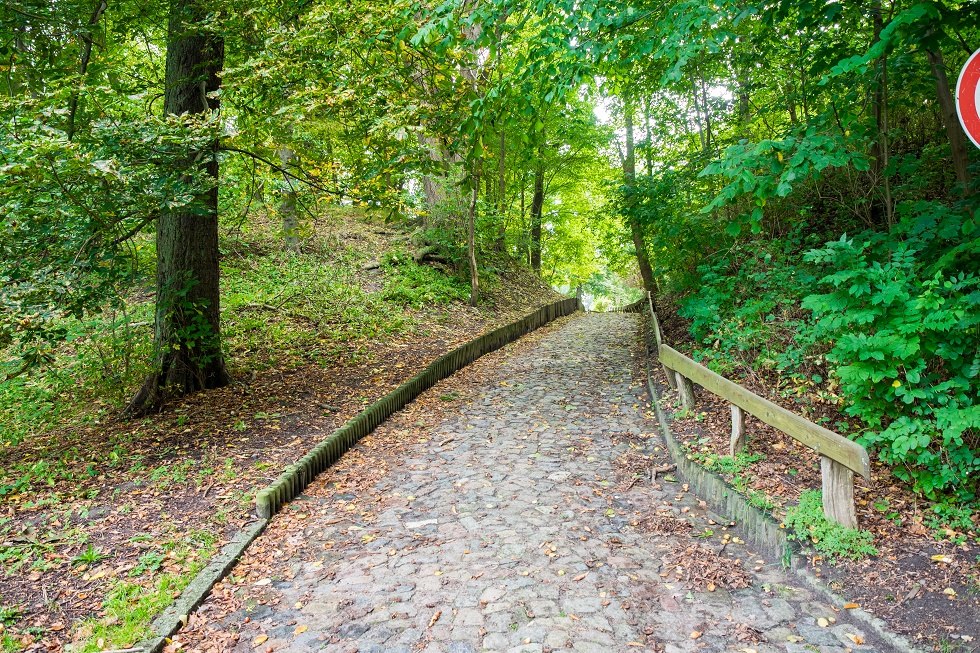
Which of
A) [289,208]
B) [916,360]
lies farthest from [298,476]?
[289,208]

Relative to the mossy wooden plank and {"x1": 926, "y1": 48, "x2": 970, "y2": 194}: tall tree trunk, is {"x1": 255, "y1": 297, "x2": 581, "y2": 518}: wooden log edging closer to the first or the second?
the mossy wooden plank

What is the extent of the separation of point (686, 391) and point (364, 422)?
4101 millimetres

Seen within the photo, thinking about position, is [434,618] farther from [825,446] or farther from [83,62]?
[83,62]

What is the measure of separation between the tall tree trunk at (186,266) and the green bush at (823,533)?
7.05 m

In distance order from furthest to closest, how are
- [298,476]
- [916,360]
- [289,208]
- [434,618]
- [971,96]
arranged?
1. [289,208]
2. [298,476]
3. [916,360]
4. [434,618]
5. [971,96]

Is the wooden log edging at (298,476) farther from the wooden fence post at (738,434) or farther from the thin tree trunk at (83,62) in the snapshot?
the wooden fence post at (738,434)

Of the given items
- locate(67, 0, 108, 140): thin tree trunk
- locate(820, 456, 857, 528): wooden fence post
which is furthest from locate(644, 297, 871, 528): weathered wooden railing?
locate(67, 0, 108, 140): thin tree trunk

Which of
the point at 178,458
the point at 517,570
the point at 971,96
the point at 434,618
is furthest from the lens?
the point at 178,458

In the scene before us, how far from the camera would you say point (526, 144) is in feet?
26.3

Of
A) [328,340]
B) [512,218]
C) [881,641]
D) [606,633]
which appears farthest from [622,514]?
[512,218]

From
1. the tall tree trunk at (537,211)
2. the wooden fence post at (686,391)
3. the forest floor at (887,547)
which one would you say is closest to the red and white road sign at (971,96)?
the forest floor at (887,547)

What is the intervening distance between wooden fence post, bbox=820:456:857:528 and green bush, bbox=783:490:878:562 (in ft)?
0.18

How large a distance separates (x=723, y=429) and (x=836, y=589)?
8.90 feet

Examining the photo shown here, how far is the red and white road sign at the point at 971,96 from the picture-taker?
290 centimetres
